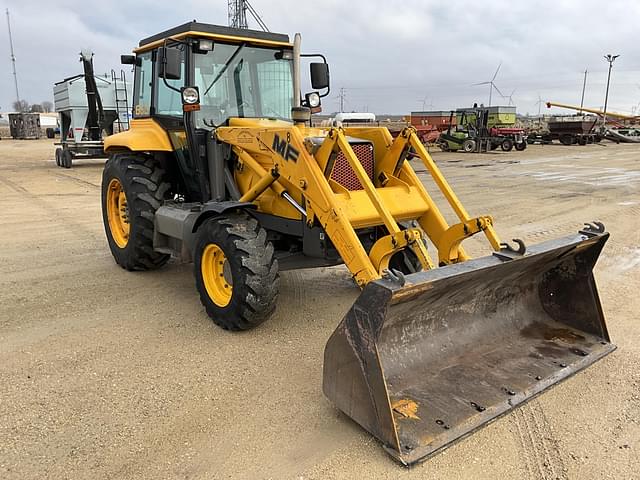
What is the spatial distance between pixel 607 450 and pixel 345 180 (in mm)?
2623

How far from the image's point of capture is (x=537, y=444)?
2854mm

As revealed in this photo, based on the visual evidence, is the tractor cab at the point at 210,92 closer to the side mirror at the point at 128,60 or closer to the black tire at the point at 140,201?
the side mirror at the point at 128,60

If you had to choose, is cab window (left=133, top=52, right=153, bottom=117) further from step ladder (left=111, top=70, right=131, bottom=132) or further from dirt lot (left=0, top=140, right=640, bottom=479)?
step ladder (left=111, top=70, right=131, bottom=132)

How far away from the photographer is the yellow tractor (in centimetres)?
294

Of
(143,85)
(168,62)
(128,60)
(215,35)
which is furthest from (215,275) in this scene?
(128,60)

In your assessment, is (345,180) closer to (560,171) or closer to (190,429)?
(190,429)

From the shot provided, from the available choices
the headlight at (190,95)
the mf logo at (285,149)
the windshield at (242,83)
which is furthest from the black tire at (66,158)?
the mf logo at (285,149)

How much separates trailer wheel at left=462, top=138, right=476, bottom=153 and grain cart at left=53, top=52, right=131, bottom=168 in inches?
635

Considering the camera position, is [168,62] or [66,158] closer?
[168,62]

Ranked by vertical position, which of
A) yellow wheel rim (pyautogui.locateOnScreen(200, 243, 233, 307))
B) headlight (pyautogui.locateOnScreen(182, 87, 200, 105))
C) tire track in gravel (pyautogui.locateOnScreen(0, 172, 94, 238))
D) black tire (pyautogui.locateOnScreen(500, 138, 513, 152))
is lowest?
tire track in gravel (pyautogui.locateOnScreen(0, 172, 94, 238))

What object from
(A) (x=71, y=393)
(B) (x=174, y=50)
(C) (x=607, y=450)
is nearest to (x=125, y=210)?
(B) (x=174, y=50)

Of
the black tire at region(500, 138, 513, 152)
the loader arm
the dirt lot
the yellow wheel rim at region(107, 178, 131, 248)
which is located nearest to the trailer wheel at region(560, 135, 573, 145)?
the black tire at region(500, 138, 513, 152)

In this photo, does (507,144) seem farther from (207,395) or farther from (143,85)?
(207,395)

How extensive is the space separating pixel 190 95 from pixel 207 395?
2.68 metres
